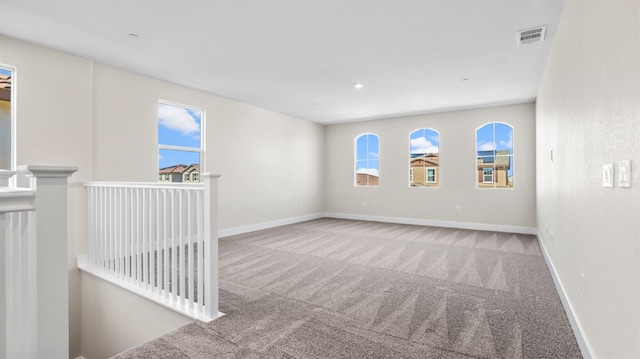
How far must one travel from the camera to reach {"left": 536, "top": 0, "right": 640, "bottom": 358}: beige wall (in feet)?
3.89

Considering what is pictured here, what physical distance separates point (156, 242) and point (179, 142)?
2.23 meters

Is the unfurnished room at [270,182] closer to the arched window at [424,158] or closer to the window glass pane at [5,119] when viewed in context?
the window glass pane at [5,119]

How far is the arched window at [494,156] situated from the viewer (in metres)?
6.07

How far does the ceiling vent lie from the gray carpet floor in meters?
2.53

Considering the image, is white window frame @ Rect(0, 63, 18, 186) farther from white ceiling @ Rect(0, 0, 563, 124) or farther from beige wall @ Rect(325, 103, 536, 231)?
beige wall @ Rect(325, 103, 536, 231)

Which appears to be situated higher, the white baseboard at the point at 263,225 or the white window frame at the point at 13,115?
the white window frame at the point at 13,115

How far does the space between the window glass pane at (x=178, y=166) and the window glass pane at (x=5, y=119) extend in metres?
1.69

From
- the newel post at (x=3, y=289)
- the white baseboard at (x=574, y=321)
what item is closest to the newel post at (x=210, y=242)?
the newel post at (x=3, y=289)

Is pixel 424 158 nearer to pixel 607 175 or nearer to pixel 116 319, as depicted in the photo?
pixel 607 175

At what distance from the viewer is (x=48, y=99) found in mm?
3428

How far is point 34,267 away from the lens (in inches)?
43.9

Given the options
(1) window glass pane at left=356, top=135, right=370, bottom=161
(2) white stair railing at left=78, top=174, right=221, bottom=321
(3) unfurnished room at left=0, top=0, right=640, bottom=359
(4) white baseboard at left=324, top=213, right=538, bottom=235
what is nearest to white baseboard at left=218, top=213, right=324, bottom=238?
(3) unfurnished room at left=0, top=0, right=640, bottom=359

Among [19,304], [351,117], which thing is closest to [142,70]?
[19,304]

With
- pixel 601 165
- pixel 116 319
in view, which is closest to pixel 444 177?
pixel 601 165
